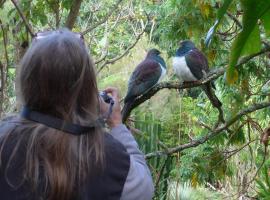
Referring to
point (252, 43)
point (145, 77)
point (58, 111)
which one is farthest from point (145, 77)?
point (252, 43)

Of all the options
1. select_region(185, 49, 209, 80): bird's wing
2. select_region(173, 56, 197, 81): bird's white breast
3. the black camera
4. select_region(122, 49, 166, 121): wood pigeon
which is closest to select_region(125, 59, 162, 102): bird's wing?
select_region(122, 49, 166, 121): wood pigeon

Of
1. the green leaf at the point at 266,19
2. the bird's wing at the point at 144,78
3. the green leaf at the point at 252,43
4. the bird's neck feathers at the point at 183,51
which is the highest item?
the bird's neck feathers at the point at 183,51

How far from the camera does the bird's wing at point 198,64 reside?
2.93m

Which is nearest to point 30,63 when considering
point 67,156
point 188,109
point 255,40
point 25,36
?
point 67,156

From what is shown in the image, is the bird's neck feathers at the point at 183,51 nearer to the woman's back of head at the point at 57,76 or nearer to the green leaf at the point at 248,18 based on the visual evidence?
the woman's back of head at the point at 57,76

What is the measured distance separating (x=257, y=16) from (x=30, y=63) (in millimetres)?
549

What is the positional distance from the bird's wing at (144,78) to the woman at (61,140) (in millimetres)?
1720

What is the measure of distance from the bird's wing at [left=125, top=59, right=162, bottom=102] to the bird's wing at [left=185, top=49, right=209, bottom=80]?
22 cm

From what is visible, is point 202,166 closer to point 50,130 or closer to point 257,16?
point 50,130

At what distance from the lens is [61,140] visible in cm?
92

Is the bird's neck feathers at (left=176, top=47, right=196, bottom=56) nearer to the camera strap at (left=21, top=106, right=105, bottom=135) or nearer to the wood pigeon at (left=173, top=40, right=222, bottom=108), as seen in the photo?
the wood pigeon at (left=173, top=40, right=222, bottom=108)

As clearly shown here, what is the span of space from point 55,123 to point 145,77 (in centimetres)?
208

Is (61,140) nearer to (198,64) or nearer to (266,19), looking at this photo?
(266,19)

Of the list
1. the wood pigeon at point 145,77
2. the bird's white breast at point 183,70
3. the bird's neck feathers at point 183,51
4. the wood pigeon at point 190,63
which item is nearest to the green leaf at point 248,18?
the wood pigeon at point 145,77
